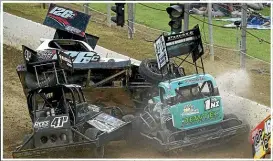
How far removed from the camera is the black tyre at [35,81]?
51.1ft

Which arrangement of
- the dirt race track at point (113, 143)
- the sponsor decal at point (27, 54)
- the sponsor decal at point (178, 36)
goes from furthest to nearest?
1. the sponsor decal at point (27, 54)
2. the sponsor decal at point (178, 36)
3. the dirt race track at point (113, 143)

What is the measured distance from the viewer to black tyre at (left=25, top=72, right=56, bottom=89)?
1558 centimetres

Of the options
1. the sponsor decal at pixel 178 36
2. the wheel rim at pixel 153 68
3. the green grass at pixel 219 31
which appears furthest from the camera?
the green grass at pixel 219 31

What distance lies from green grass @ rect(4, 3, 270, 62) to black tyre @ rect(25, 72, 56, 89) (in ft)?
21.4

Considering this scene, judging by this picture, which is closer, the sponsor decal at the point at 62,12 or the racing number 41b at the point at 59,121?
the racing number 41b at the point at 59,121

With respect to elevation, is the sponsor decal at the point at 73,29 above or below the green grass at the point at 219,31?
above

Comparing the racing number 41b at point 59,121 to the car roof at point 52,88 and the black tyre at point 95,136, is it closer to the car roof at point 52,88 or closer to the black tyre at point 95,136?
the black tyre at point 95,136

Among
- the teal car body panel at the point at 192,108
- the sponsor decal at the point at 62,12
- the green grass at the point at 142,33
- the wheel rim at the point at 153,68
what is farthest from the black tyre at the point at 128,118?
the green grass at the point at 142,33

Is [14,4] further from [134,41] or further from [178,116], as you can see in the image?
[178,116]

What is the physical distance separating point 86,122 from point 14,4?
16.8 meters

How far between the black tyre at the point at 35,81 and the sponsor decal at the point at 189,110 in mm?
3438

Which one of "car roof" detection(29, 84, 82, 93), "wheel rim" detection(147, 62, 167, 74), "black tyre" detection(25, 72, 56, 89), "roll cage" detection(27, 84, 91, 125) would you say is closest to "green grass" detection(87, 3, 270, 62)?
"wheel rim" detection(147, 62, 167, 74)

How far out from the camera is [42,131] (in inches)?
522

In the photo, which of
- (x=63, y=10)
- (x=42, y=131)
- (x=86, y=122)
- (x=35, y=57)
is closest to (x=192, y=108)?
(x=86, y=122)
